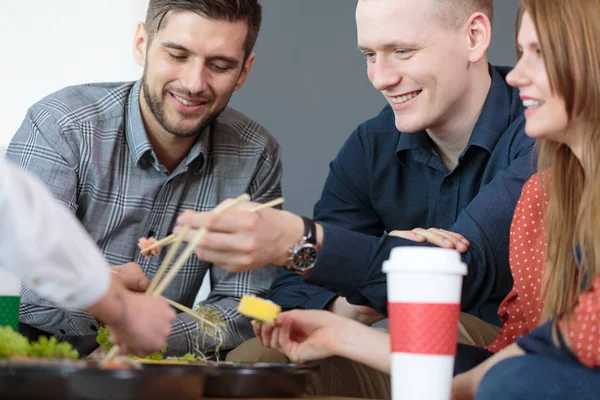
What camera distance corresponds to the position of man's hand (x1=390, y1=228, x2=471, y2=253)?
169 centimetres

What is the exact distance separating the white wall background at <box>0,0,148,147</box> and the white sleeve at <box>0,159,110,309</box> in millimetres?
2312

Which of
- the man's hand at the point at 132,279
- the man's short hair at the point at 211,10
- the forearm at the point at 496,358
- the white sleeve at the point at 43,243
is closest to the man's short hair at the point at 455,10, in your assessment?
the man's short hair at the point at 211,10

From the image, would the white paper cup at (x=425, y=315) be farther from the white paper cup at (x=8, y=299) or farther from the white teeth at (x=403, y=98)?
the white teeth at (x=403, y=98)

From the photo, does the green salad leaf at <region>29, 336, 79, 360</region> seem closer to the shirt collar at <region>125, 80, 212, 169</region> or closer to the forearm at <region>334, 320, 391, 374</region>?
the forearm at <region>334, 320, 391, 374</region>

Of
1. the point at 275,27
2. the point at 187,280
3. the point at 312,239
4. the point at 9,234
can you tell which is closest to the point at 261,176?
the point at 187,280

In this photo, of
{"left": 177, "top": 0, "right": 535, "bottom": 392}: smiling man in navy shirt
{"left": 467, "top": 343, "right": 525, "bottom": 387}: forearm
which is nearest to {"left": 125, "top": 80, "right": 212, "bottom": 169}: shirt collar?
{"left": 177, "top": 0, "right": 535, "bottom": 392}: smiling man in navy shirt

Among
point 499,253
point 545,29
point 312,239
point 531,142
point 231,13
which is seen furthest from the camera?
point 231,13

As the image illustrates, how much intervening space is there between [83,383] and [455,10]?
154 centimetres

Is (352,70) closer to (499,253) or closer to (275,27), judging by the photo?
(275,27)

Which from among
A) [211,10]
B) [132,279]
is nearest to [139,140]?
[211,10]

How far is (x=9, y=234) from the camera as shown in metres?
0.96

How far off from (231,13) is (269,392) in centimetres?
128

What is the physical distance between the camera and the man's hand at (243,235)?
130cm

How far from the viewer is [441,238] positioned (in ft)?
5.57
